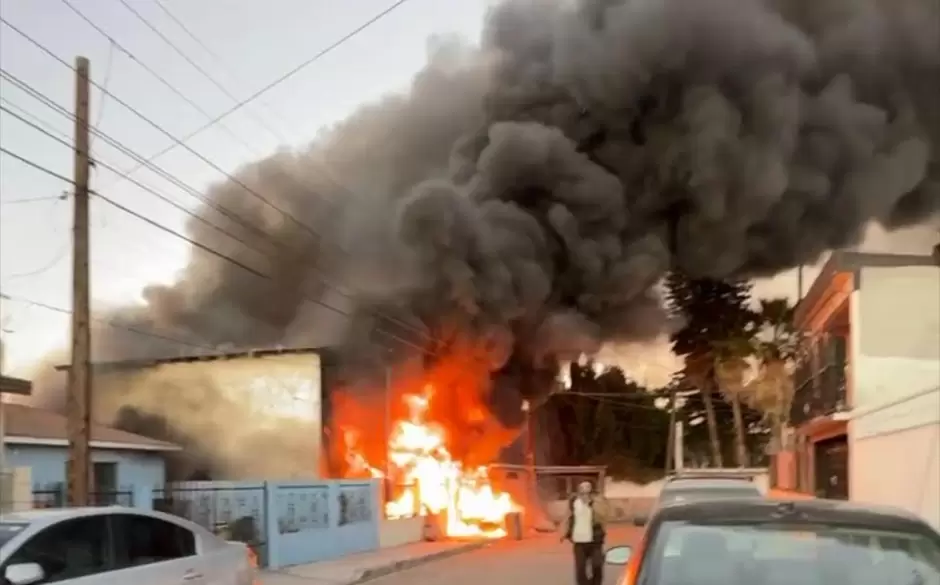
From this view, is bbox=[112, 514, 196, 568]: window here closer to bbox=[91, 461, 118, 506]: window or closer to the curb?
the curb

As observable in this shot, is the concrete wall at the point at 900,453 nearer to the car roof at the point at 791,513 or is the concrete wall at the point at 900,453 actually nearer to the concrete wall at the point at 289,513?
the concrete wall at the point at 289,513

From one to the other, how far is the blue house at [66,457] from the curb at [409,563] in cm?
336

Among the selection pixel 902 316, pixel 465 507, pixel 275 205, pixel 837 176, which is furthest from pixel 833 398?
pixel 275 205

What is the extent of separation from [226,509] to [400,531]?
740 cm

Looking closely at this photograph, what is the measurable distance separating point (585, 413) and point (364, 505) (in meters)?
19.9

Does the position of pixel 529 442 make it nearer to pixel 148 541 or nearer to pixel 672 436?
pixel 672 436

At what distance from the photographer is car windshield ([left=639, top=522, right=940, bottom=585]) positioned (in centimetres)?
423

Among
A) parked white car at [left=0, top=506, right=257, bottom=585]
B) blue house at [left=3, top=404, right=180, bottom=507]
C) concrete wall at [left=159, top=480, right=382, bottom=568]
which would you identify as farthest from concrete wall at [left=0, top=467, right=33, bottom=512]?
parked white car at [left=0, top=506, right=257, bottom=585]

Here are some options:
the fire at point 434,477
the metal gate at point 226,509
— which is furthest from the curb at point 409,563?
the fire at point 434,477

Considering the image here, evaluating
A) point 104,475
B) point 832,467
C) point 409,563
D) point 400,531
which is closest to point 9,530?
point 409,563

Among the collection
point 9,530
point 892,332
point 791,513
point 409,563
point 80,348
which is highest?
point 892,332

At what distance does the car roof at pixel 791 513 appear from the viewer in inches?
175

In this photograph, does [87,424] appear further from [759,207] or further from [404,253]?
[759,207]

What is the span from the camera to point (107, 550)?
278 inches
